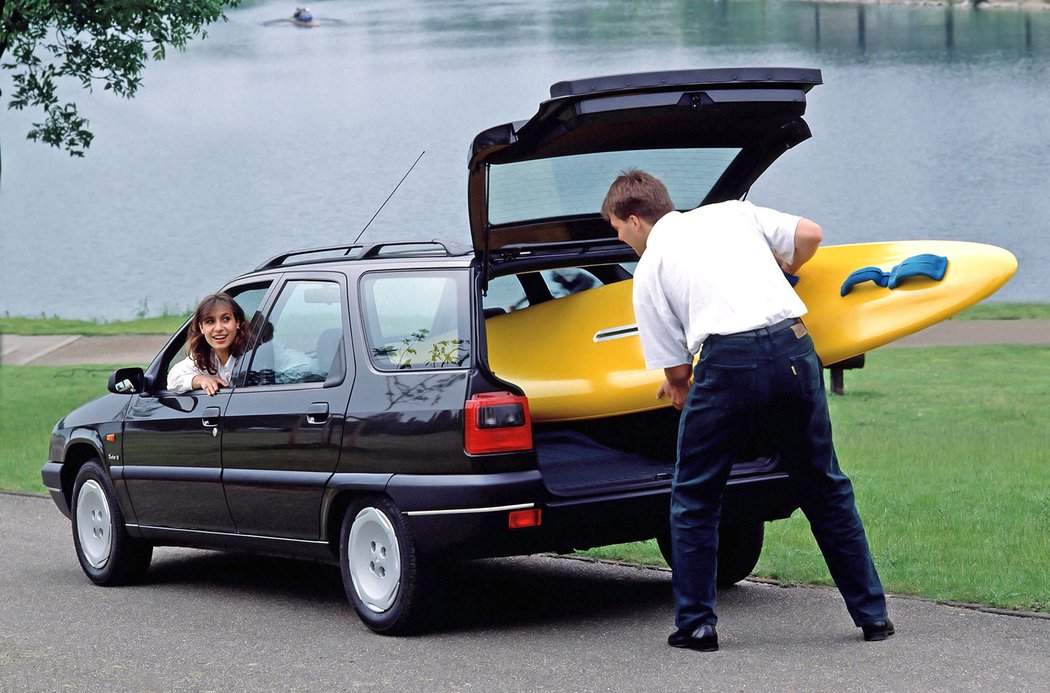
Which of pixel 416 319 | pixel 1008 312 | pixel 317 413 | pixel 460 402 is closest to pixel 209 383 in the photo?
pixel 317 413

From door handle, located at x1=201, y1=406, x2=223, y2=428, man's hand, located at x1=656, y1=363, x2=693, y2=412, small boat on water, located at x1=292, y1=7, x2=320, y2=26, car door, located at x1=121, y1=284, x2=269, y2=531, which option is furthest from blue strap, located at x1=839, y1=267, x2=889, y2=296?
small boat on water, located at x1=292, y1=7, x2=320, y2=26

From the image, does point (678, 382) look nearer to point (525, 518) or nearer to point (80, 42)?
point (525, 518)

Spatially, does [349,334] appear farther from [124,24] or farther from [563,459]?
[124,24]

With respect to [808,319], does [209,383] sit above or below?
below

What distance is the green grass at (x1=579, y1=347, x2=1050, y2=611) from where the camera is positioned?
7.29m

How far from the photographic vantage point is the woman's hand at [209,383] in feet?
24.1

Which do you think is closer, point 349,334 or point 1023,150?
point 349,334

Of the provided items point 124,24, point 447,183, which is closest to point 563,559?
point 124,24

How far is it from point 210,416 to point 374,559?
53.3 inches

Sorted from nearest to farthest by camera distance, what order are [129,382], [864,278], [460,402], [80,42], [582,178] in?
[460,402] < [864,278] < [582,178] < [129,382] < [80,42]

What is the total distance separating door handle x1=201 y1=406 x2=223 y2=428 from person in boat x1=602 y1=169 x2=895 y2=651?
95.8 inches

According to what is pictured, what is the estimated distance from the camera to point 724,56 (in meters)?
62.0

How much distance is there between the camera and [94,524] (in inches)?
331

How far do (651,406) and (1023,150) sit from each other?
47.6m
